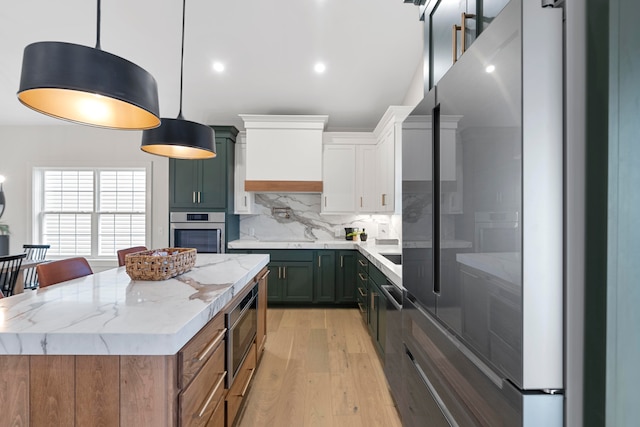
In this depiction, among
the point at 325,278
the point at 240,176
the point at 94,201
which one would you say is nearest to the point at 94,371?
the point at 325,278

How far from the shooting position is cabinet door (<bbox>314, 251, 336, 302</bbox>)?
4219 mm

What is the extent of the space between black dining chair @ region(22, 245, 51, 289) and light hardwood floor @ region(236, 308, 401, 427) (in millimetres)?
3014

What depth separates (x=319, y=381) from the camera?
7.92ft

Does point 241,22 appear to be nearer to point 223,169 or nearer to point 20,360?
point 223,169

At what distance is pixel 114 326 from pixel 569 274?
51.9 inches

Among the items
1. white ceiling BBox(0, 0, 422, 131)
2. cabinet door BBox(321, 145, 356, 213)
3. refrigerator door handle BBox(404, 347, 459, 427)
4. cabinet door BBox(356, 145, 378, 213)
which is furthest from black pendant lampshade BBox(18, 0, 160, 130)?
cabinet door BBox(356, 145, 378, 213)

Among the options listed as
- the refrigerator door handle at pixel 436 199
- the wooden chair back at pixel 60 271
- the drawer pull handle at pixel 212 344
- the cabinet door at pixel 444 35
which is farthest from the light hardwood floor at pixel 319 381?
the cabinet door at pixel 444 35

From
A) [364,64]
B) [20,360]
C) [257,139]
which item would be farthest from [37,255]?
[364,64]

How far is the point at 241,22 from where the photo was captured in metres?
3.23

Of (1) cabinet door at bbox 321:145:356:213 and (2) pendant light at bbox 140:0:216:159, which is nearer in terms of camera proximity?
(2) pendant light at bbox 140:0:216:159

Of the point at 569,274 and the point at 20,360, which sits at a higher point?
the point at 569,274

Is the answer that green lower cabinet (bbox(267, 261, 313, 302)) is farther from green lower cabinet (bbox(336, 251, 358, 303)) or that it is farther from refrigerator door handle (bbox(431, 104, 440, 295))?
refrigerator door handle (bbox(431, 104, 440, 295))

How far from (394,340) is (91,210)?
5359 mm

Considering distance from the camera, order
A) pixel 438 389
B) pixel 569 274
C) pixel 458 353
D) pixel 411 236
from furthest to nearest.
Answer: pixel 411 236 < pixel 438 389 < pixel 458 353 < pixel 569 274
